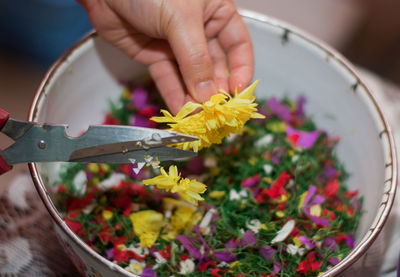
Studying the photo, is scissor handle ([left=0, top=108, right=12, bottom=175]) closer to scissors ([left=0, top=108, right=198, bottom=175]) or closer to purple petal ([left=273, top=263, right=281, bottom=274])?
scissors ([left=0, top=108, right=198, bottom=175])

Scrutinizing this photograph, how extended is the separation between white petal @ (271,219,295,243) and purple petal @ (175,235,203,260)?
0.36ft

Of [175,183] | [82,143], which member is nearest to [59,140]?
[82,143]

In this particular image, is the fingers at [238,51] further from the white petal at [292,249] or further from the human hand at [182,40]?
the white petal at [292,249]

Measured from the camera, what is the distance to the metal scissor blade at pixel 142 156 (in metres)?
0.54

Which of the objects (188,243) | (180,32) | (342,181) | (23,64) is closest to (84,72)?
(180,32)

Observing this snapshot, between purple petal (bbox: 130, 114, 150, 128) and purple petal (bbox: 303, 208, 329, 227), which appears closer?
purple petal (bbox: 303, 208, 329, 227)

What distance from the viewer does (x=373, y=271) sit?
0.68m

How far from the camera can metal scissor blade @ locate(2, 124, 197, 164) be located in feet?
1.74

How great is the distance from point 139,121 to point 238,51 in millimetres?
228

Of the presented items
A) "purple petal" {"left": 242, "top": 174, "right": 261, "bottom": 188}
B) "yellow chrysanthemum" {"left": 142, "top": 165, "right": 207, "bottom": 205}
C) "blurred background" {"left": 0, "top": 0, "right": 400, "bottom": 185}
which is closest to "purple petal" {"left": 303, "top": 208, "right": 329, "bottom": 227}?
"purple petal" {"left": 242, "top": 174, "right": 261, "bottom": 188}

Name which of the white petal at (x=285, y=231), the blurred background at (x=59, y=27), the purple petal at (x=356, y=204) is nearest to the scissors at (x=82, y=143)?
the white petal at (x=285, y=231)

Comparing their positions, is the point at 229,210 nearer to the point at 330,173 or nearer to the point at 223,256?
the point at 223,256

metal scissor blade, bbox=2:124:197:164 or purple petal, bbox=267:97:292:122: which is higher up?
metal scissor blade, bbox=2:124:197:164

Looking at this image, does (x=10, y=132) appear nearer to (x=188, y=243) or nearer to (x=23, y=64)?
(x=188, y=243)
